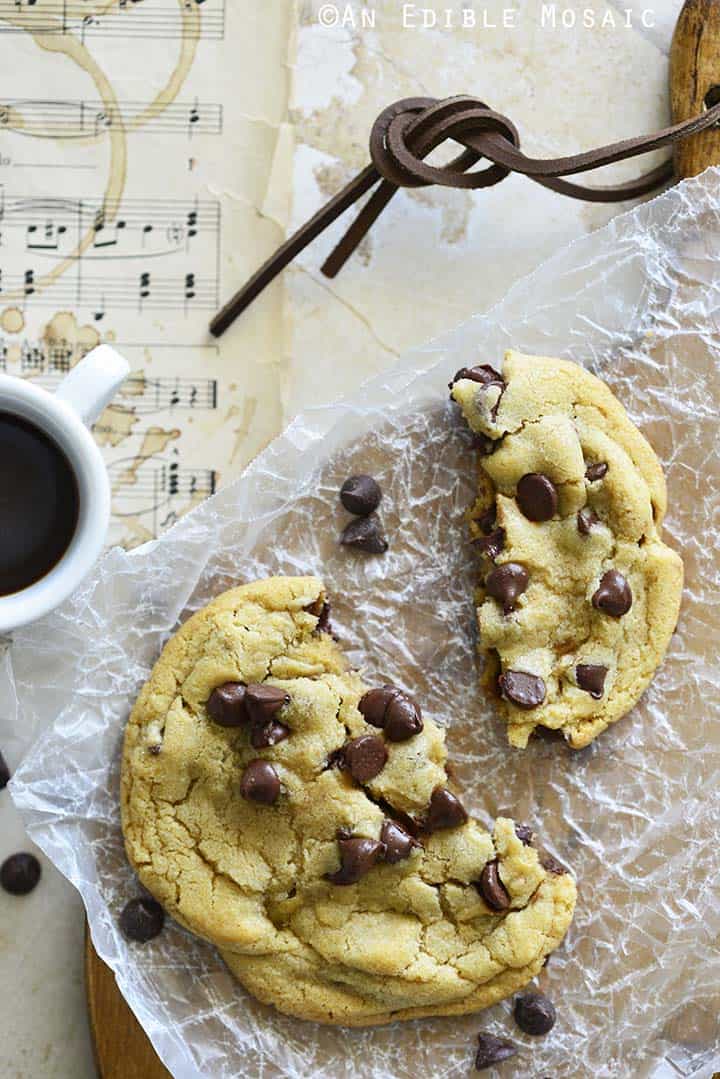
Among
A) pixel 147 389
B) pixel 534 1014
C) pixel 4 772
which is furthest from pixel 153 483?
pixel 534 1014

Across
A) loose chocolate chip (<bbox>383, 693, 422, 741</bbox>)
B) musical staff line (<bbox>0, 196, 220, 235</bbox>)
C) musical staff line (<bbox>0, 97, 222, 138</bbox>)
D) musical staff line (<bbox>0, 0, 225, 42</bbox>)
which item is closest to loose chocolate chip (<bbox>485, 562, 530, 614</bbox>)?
loose chocolate chip (<bbox>383, 693, 422, 741</bbox>)

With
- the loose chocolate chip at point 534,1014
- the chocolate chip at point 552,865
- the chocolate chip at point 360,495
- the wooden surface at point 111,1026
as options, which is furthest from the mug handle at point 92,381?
the loose chocolate chip at point 534,1014

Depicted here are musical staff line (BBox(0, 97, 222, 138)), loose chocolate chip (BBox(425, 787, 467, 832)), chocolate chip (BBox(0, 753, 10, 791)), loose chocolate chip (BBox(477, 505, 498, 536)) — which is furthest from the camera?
musical staff line (BBox(0, 97, 222, 138))

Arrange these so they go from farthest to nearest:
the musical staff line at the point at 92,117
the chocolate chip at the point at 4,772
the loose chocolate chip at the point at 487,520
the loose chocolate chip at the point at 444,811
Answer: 1. the musical staff line at the point at 92,117
2. the chocolate chip at the point at 4,772
3. the loose chocolate chip at the point at 487,520
4. the loose chocolate chip at the point at 444,811

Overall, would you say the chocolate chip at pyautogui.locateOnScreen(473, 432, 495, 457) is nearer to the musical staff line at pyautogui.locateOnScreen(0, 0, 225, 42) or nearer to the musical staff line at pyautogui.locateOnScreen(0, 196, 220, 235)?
the musical staff line at pyautogui.locateOnScreen(0, 196, 220, 235)

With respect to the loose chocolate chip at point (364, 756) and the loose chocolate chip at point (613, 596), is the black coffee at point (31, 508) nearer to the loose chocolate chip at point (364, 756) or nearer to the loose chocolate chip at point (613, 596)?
the loose chocolate chip at point (364, 756)

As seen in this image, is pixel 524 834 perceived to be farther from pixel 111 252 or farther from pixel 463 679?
pixel 111 252

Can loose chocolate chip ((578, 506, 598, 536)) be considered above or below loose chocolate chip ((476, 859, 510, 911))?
above
